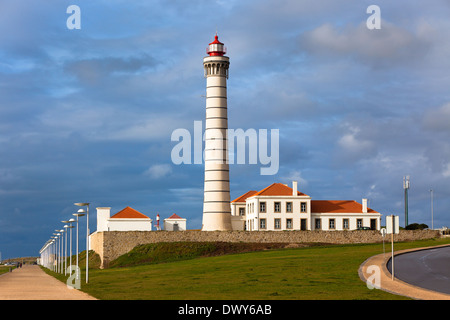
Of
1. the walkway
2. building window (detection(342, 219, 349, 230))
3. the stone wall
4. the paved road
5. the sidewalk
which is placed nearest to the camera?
the walkway

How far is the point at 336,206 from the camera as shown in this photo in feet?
293

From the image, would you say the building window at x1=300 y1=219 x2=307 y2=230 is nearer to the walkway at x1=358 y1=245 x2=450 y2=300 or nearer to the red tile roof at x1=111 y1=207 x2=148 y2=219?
the red tile roof at x1=111 y1=207 x2=148 y2=219

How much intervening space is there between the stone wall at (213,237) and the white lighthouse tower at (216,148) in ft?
4.32

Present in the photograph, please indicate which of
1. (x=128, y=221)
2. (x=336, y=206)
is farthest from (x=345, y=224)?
(x=128, y=221)

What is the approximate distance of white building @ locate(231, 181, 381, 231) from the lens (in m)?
84.9

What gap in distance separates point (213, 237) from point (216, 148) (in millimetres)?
10538

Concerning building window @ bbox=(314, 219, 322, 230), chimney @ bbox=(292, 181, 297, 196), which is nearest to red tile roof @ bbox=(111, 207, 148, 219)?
chimney @ bbox=(292, 181, 297, 196)

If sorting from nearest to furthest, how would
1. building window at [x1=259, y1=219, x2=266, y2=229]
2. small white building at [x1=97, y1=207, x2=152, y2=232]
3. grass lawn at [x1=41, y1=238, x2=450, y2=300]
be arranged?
grass lawn at [x1=41, y1=238, x2=450, y2=300] → building window at [x1=259, y1=219, x2=266, y2=229] → small white building at [x1=97, y1=207, x2=152, y2=232]

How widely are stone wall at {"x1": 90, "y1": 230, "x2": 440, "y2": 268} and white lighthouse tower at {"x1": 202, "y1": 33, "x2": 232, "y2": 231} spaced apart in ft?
4.32

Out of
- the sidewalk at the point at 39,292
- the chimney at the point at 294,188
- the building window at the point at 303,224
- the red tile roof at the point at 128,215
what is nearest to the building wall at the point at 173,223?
the red tile roof at the point at 128,215

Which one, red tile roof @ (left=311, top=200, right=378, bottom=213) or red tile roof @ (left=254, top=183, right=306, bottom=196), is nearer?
red tile roof @ (left=254, top=183, right=306, bottom=196)
